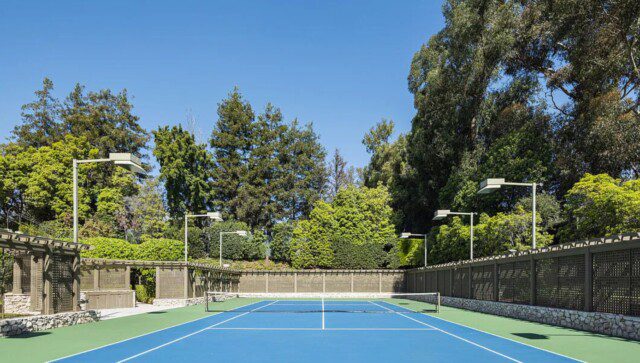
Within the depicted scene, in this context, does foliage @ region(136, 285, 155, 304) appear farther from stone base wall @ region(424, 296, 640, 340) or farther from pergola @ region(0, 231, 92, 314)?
stone base wall @ region(424, 296, 640, 340)

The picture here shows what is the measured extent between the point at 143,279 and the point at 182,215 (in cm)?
2253

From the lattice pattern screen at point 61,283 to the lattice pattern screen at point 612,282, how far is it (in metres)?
17.8

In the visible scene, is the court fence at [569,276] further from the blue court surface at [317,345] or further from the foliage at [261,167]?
the foliage at [261,167]

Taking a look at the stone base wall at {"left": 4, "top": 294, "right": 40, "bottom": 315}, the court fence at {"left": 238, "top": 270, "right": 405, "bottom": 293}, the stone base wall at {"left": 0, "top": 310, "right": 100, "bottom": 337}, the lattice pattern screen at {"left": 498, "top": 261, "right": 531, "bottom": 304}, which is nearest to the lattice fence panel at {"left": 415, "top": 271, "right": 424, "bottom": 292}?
the court fence at {"left": 238, "top": 270, "right": 405, "bottom": 293}

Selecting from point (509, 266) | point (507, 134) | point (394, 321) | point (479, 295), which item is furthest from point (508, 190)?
point (394, 321)

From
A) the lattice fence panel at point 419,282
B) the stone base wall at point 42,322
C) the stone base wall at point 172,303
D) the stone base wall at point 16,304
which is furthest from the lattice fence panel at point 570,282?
the lattice fence panel at point 419,282

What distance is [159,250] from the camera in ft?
142

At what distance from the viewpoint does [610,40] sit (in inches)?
1276

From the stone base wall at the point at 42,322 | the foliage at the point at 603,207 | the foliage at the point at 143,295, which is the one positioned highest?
the foliage at the point at 603,207

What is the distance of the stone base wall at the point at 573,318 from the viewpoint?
14.2 metres

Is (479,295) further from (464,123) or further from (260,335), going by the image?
(464,123)

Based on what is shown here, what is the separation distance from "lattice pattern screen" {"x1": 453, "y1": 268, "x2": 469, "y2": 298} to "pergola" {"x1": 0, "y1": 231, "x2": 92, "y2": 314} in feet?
67.4

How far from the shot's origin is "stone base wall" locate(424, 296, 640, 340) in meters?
14.2

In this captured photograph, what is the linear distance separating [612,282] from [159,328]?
577 inches
